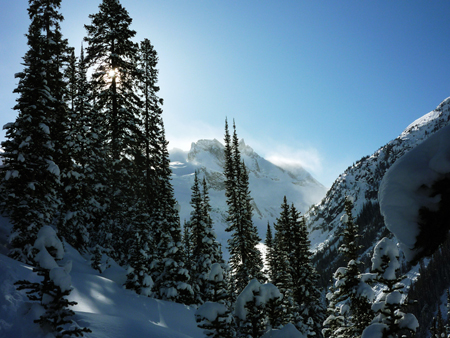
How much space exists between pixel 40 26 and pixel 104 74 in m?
5.32

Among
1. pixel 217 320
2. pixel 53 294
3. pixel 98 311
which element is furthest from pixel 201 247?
pixel 53 294

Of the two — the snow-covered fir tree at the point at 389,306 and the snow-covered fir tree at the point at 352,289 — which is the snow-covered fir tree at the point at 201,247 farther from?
the snow-covered fir tree at the point at 389,306

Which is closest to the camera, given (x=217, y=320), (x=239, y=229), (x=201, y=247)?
(x=217, y=320)

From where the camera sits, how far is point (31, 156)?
44.9 ft

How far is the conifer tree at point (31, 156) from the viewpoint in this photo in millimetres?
12577

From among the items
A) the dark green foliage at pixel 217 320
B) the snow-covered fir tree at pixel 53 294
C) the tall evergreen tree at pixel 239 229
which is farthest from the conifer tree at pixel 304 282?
the snow-covered fir tree at pixel 53 294

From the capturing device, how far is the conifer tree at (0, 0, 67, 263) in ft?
41.3

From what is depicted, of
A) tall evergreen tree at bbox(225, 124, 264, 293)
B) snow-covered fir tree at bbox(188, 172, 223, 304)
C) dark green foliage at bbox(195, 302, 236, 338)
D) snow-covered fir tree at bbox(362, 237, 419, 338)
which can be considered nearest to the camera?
snow-covered fir tree at bbox(362, 237, 419, 338)

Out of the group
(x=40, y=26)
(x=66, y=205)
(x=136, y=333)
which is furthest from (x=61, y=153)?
(x=136, y=333)

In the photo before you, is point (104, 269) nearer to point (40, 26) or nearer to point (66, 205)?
point (66, 205)

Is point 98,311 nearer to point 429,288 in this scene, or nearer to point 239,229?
point 239,229

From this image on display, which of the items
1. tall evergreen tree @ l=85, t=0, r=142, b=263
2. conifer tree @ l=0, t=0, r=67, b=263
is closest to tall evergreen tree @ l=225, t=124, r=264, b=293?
tall evergreen tree @ l=85, t=0, r=142, b=263

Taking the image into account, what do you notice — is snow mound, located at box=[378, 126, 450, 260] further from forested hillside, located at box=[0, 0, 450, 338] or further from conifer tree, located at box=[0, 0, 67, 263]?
conifer tree, located at box=[0, 0, 67, 263]

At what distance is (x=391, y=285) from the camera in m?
8.06
